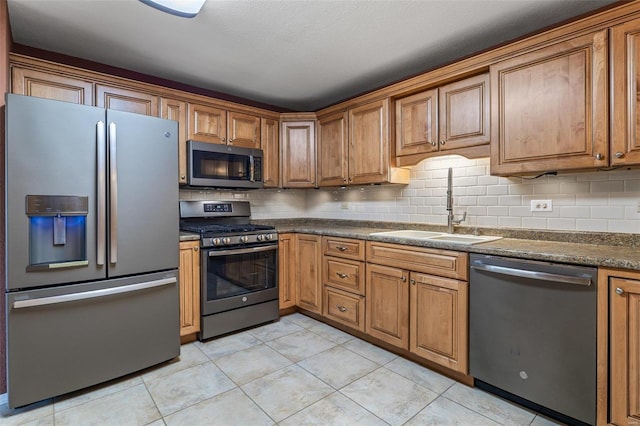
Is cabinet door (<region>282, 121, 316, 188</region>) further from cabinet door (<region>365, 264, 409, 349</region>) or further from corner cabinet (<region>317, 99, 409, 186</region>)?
cabinet door (<region>365, 264, 409, 349</region>)

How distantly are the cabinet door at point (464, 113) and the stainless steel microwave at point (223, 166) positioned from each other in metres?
1.82

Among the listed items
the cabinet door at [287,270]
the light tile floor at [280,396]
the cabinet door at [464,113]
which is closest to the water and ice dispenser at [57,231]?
the light tile floor at [280,396]

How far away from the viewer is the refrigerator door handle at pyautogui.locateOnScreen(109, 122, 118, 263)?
2.08 meters

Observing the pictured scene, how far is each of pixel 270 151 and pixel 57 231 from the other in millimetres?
2079

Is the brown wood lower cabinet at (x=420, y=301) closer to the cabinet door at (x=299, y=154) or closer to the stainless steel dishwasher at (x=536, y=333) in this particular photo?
the stainless steel dishwasher at (x=536, y=333)

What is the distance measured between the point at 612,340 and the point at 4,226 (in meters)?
3.32

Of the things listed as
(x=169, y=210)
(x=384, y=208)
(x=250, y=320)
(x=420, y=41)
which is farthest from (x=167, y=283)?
(x=420, y=41)

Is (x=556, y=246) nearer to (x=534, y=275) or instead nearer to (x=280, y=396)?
(x=534, y=275)

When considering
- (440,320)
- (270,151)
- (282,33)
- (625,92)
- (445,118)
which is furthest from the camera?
(270,151)

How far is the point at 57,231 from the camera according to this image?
75.5 inches

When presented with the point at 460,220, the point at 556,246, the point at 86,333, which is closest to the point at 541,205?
the point at 556,246

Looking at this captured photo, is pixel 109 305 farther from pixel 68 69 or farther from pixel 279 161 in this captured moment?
pixel 279 161

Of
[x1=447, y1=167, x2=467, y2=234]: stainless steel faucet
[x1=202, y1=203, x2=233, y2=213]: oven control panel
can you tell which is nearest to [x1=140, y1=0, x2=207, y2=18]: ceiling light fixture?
[x1=202, y1=203, x2=233, y2=213]: oven control panel

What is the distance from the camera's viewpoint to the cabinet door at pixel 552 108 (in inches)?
70.4
